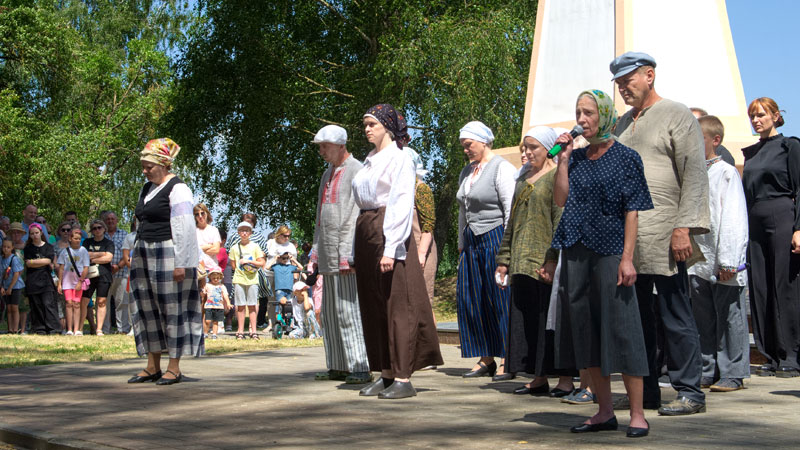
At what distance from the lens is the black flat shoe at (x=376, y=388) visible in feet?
23.9

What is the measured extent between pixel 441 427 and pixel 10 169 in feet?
98.9

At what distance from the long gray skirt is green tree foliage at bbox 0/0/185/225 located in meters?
29.5

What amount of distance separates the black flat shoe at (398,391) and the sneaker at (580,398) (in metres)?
1.06

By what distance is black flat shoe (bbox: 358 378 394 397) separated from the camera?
287 inches

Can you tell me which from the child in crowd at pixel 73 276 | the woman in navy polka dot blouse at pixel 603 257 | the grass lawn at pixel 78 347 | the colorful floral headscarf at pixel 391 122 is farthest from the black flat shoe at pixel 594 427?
the child in crowd at pixel 73 276

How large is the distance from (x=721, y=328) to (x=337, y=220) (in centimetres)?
307

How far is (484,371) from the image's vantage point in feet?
28.8

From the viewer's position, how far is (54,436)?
5.50 metres

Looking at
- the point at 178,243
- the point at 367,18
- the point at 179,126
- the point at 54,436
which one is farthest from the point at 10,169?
the point at 54,436

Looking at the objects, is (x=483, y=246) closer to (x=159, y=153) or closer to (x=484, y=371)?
(x=484, y=371)

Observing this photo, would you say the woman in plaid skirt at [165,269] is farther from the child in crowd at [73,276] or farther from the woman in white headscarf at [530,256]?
the child in crowd at [73,276]

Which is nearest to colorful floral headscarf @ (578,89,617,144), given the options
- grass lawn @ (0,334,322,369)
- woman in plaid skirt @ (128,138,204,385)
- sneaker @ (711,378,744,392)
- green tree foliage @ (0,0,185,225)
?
sneaker @ (711,378,744,392)

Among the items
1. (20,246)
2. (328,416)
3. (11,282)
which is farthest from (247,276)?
(328,416)

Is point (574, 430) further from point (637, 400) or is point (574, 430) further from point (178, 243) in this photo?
point (178, 243)
